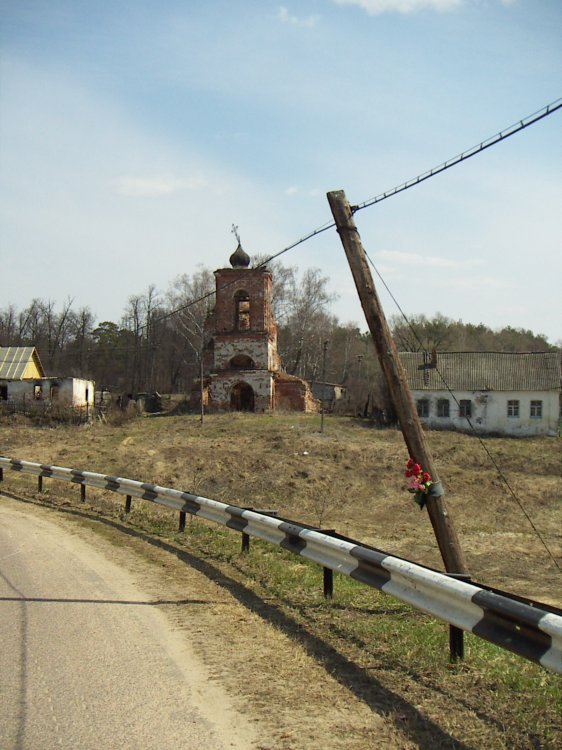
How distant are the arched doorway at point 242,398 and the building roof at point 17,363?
14.0 meters

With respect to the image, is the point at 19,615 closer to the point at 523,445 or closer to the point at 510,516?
the point at 510,516

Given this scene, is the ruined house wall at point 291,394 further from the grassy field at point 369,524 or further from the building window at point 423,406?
the building window at point 423,406

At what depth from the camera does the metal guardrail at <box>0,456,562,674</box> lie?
436 centimetres

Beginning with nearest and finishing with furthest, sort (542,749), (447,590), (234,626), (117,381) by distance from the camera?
(542,749), (447,590), (234,626), (117,381)

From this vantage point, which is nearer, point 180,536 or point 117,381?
point 180,536

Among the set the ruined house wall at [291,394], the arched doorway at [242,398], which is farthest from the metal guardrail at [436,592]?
the arched doorway at [242,398]

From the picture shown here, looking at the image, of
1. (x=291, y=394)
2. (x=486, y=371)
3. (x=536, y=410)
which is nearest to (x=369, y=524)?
(x=291, y=394)

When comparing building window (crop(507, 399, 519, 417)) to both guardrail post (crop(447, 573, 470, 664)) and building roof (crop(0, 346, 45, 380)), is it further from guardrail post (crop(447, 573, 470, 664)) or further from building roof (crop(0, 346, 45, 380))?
guardrail post (crop(447, 573, 470, 664))

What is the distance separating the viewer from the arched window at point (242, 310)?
47.1 meters

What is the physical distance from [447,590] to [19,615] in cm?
389

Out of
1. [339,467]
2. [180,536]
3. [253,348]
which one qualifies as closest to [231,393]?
[253,348]

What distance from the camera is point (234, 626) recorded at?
21.3ft

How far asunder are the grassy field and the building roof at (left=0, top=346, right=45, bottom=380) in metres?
11.7

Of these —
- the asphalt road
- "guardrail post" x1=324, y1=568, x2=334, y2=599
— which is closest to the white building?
"guardrail post" x1=324, y1=568, x2=334, y2=599
